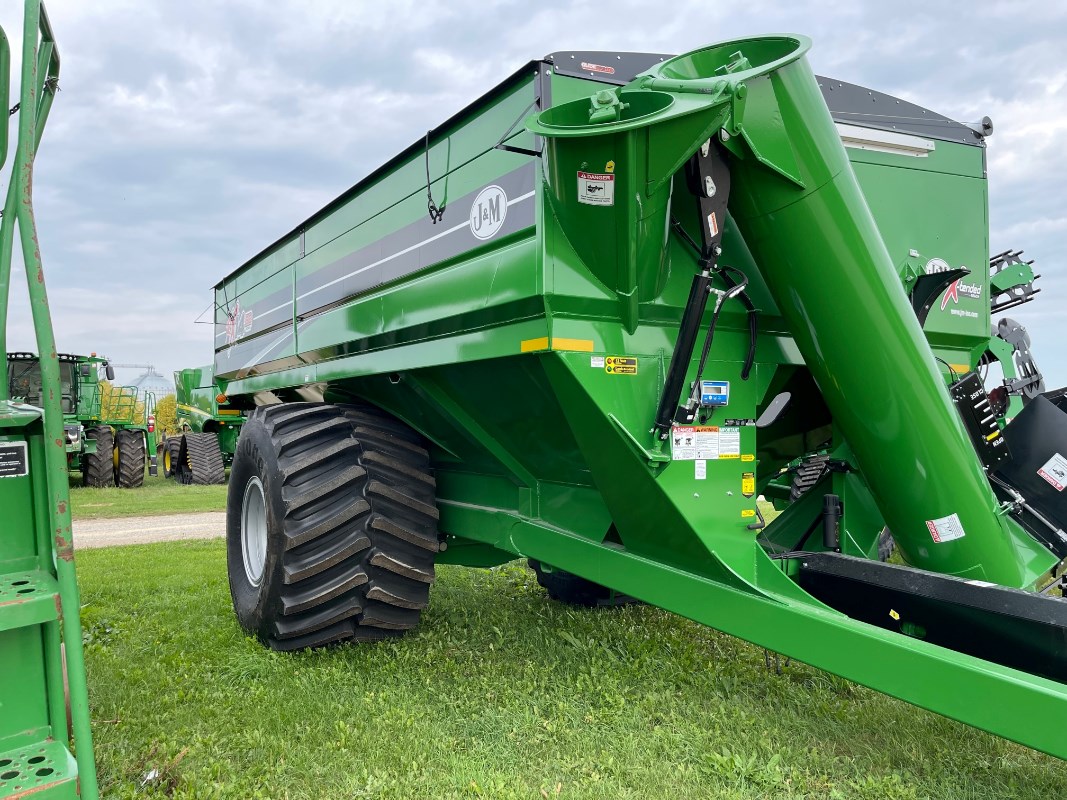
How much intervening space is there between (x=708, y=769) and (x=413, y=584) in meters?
1.78

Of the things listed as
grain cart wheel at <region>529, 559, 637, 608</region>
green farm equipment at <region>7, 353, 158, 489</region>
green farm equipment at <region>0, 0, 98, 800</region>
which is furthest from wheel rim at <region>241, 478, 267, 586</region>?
green farm equipment at <region>7, 353, 158, 489</region>

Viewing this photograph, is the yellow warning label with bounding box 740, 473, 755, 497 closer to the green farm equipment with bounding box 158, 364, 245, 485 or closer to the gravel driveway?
the gravel driveway

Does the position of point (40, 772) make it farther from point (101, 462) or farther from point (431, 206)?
point (101, 462)

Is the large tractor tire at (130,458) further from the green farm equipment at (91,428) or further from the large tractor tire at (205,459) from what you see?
the large tractor tire at (205,459)

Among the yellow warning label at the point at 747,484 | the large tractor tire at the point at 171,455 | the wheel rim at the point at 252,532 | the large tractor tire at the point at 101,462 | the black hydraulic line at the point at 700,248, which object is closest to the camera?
the black hydraulic line at the point at 700,248

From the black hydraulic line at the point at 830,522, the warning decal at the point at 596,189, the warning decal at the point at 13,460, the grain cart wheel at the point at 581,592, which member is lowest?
the grain cart wheel at the point at 581,592

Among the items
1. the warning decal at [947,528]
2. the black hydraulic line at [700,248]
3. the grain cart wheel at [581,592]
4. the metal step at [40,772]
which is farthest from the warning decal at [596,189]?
the grain cart wheel at [581,592]

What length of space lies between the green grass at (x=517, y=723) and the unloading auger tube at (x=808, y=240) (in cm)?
73

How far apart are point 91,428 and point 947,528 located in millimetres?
16639

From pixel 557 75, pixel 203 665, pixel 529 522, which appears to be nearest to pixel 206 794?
pixel 203 665

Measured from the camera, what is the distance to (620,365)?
2.84 metres

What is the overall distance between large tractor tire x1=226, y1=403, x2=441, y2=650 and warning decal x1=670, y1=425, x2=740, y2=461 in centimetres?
159

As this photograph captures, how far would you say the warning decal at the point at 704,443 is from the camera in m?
2.89

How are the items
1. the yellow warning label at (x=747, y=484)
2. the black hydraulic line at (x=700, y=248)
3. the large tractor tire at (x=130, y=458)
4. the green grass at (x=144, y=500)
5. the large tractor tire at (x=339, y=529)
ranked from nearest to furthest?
1. the black hydraulic line at (x=700, y=248)
2. the yellow warning label at (x=747, y=484)
3. the large tractor tire at (x=339, y=529)
4. the green grass at (x=144, y=500)
5. the large tractor tire at (x=130, y=458)
